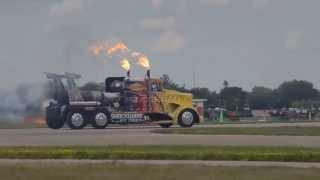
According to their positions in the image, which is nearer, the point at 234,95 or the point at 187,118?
the point at 187,118

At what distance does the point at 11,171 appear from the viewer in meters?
18.7

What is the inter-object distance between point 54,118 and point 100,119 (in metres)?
3.30

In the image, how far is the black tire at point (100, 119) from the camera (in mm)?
45438

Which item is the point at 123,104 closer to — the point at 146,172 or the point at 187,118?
the point at 187,118

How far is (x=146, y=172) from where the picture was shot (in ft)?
60.0

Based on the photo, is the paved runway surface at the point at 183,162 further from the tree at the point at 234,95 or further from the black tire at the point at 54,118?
the tree at the point at 234,95

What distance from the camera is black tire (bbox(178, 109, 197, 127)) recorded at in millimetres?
46688

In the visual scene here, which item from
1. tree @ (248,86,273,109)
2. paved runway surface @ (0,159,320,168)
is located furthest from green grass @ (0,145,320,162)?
tree @ (248,86,273,109)

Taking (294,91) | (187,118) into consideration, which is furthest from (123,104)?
(294,91)

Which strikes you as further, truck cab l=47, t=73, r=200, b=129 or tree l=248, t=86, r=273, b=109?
tree l=248, t=86, r=273, b=109

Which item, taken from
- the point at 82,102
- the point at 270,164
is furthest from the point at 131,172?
the point at 82,102

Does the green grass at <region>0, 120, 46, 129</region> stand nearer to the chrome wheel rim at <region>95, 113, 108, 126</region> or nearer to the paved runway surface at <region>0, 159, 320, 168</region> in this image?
the chrome wheel rim at <region>95, 113, 108, 126</region>

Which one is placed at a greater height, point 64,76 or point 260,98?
point 260,98

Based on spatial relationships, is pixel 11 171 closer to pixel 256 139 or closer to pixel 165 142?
pixel 165 142
